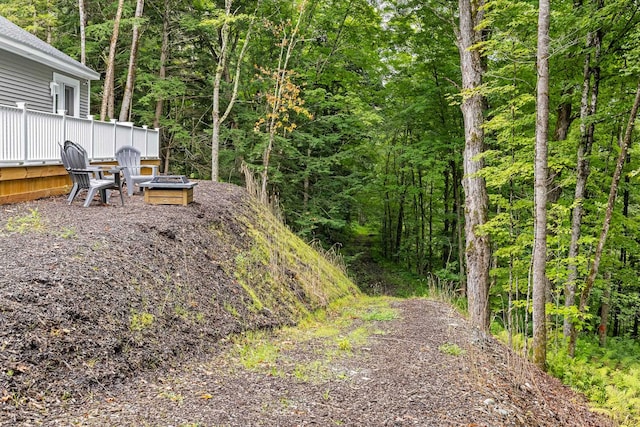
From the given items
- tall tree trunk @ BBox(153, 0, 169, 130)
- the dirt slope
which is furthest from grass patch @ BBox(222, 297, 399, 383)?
tall tree trunk @ BBox(153, 0, 169, 130)

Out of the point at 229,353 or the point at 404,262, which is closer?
the point at 229,353

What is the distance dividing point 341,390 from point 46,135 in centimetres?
661

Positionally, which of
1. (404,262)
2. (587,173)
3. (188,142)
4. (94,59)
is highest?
(94,59)

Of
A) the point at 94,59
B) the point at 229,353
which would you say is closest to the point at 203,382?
the point at 229,353

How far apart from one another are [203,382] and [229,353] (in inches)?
31.4

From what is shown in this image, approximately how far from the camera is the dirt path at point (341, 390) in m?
2.91

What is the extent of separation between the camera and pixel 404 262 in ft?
73.4

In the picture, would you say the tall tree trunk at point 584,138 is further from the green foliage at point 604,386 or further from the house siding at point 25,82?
the house siding at point 25,82

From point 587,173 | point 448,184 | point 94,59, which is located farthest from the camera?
point 448,184

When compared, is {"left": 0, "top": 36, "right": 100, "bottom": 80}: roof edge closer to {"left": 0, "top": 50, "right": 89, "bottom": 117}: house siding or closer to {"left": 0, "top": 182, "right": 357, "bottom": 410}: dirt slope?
{"left": 0, "top": 50, "right": 89, "bottom": 117}: house siding

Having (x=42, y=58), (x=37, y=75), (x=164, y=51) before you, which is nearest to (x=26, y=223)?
(x=42, y=58)

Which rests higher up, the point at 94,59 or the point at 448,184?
the point at 94,59

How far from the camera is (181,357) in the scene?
12.7 feet

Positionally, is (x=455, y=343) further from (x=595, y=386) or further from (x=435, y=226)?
(x=435, y=226)
